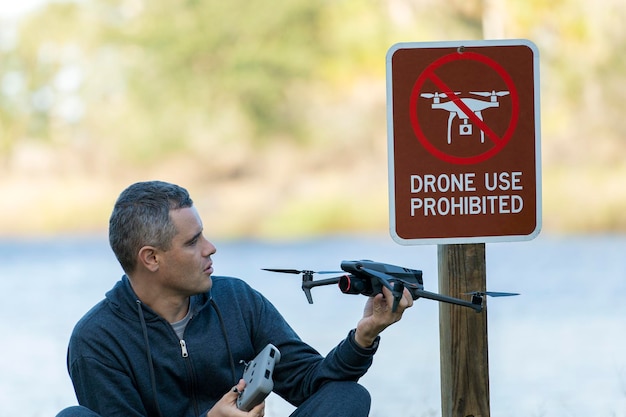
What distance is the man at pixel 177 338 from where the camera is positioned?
239 cm

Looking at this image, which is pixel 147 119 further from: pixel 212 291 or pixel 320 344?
pixel 212 291

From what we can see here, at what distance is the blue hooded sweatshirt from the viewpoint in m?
2.39

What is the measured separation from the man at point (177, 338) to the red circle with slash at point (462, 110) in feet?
1.29

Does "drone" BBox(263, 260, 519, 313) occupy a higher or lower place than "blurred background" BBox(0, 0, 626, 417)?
lower

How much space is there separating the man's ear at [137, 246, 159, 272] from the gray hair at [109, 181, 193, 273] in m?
0.01

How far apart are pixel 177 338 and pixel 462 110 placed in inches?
32.7

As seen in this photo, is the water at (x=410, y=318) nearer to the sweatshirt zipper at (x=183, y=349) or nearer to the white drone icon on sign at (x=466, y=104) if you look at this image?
the sweatshirt zipper at (x=183, y=349)

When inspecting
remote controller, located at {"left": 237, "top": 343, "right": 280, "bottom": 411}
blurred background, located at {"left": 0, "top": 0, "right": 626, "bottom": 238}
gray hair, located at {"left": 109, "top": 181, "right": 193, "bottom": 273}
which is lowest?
remote controller, located at {"left": 237, "top": 343, "right": 280, "bottom": 411}

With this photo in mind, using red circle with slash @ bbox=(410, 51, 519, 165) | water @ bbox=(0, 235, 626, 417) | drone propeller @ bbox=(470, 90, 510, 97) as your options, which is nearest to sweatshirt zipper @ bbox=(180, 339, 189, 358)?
red circle with slash @ bbox=(410, 51, 519, 165)

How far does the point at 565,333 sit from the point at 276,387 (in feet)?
20.5

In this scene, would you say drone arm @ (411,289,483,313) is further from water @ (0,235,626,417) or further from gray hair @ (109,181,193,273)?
water @ (0,235,626,417)

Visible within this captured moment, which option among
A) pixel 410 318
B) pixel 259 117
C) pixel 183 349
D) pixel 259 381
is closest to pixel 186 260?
pixel 183 349

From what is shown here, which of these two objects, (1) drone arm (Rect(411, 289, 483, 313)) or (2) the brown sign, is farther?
(2) the brown sign

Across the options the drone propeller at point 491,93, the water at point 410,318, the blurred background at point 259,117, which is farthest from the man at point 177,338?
the blurred background at point 259,117
